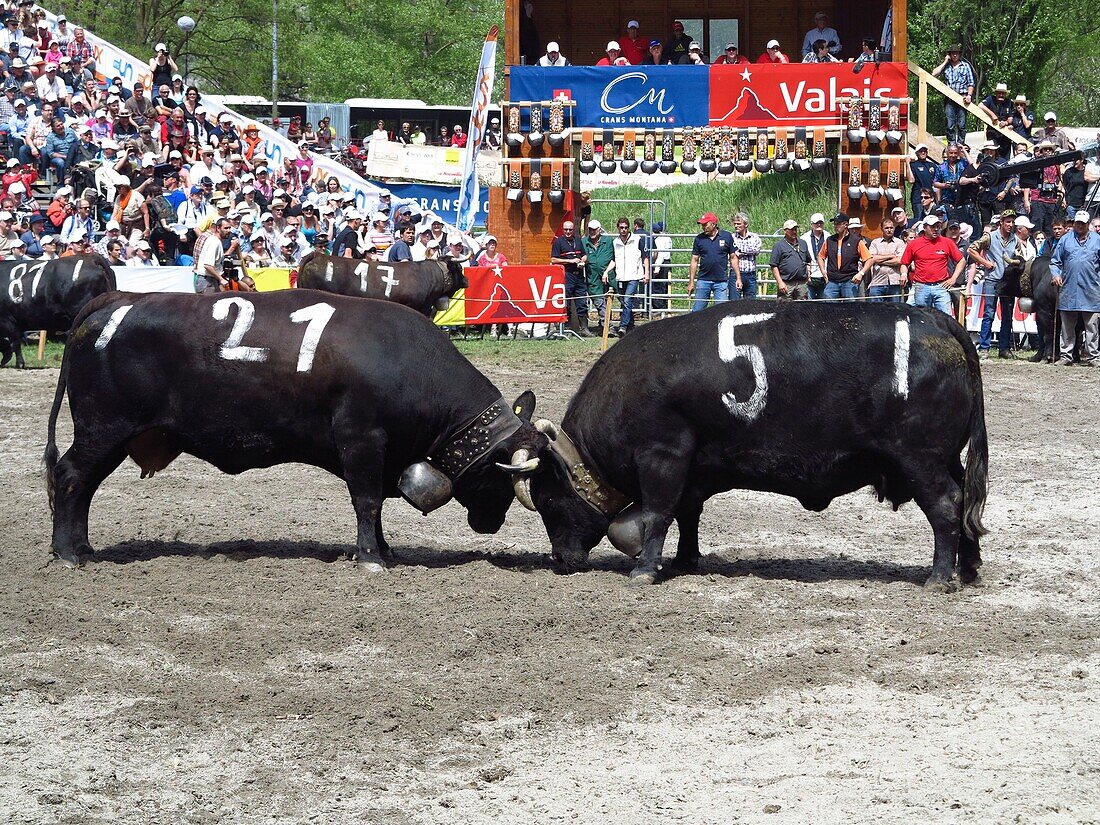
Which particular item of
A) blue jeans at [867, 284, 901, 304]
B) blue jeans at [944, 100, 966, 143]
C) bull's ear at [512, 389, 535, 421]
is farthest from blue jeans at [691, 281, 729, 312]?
bull's ear at [512, 389, 535, 421]

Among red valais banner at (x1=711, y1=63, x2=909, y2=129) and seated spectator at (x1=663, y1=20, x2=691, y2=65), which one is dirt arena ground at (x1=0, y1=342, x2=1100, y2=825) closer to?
red valais banner at (x1=711, y1=63, x2=909, y2=129)

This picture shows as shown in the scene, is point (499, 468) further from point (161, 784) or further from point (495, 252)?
point (495, 252)

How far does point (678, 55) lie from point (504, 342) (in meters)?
8.15

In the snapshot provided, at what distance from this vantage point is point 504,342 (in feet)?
69.5

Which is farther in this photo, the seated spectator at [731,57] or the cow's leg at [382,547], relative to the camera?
the seated spectator at [731,57]

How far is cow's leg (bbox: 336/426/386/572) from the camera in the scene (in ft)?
27.9

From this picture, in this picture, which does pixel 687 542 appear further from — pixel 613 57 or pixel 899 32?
pixel 613 57

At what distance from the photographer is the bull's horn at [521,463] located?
852cm

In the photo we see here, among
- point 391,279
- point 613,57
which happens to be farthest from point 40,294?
point 613,57

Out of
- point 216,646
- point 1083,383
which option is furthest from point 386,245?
point 216,646

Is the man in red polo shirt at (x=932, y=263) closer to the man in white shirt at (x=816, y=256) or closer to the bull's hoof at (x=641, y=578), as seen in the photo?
the man in white shirt at (x=816, y=256)

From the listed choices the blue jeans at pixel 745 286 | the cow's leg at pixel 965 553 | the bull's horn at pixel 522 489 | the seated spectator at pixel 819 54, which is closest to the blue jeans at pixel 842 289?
the blue jeans at pixel 745 286

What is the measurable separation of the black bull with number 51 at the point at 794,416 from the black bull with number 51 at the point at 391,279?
1127 centimetres

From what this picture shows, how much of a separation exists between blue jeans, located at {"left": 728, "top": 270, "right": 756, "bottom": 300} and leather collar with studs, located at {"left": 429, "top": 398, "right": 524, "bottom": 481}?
11976 millimetres
